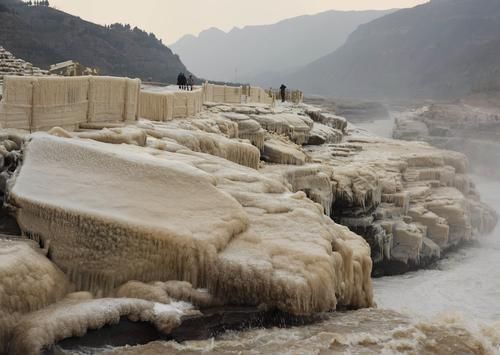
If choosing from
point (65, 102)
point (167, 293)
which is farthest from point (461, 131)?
point (167, 293)

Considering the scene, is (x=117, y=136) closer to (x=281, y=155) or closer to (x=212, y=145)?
(x=212, y=145)

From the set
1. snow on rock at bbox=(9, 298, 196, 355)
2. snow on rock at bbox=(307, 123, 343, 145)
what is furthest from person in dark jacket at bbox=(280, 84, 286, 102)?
snow on rock at bbox=(9, 298, 196, 355)

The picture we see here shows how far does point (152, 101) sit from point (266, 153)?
4.73 m

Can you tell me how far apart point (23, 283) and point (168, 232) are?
1.83m

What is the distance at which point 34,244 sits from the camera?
7.30 metres

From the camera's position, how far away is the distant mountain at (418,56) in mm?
107500

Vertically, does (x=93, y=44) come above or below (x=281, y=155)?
above

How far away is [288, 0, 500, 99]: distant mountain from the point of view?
10750cm

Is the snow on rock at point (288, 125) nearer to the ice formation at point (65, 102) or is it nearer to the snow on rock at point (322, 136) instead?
the snow on rock at point (322, 136)

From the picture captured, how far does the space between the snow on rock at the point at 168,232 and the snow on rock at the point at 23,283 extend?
0.34 metres

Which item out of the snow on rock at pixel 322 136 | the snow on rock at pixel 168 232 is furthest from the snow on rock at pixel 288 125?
the snow on rock at pixel 168 232

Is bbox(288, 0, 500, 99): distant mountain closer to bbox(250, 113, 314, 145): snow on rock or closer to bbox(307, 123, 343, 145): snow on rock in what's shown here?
bbox(307, 123, 343, 145): snow on rock

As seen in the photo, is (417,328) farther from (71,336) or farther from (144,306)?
(71,336)

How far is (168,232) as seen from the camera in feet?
24.1
